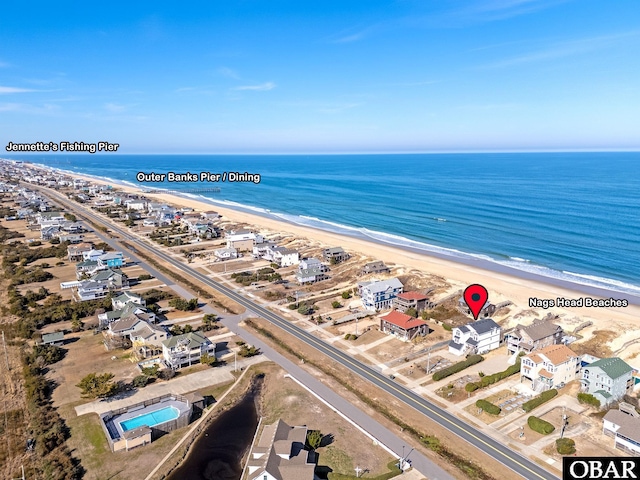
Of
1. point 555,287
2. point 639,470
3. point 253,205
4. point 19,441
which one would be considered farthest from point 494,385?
point 253,205

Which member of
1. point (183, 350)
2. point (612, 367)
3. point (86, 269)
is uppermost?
point (86, 269)

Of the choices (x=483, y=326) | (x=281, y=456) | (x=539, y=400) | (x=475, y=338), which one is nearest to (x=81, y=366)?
(x=281, y=456)

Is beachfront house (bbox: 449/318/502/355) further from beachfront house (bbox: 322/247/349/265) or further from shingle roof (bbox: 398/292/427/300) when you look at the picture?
beachfront house (bbox: 322/247/349/265)

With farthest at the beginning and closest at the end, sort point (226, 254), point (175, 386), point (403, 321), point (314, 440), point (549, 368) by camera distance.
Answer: point (226, 254) → point (403, 321) → point (175, 386) → point (549, 368) → point (314, 440)

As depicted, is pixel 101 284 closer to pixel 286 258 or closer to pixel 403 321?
pixel 286 258

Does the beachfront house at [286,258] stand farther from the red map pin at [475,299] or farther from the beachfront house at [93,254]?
the red map pin at [475,299]

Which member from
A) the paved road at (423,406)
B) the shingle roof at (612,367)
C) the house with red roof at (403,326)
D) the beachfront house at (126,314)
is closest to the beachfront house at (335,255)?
the paved road at (423,406)

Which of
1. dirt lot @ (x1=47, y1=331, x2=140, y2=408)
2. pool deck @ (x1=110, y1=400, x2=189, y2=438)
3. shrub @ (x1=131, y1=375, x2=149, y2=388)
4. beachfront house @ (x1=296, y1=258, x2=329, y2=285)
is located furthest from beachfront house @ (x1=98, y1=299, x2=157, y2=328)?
beachfront house @ (x1=296, y1=258, x2=329, y2=285)
